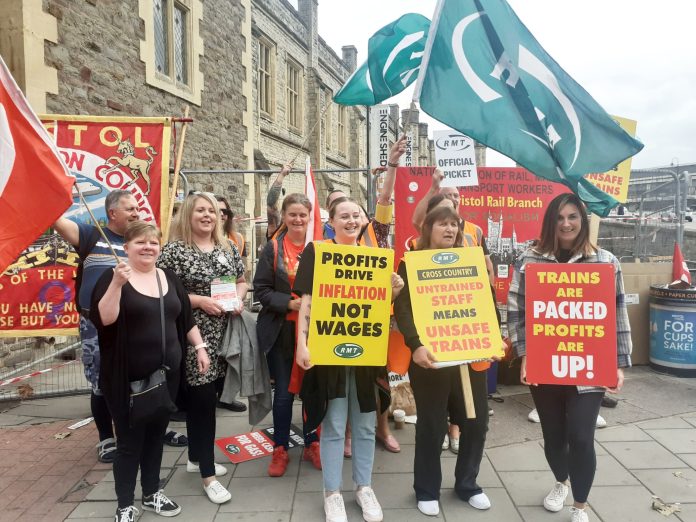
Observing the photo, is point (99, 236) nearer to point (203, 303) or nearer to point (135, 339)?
point (203, 303)

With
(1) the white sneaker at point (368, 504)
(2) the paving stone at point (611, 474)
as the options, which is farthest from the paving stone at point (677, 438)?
(1) the white sneaker at point (368, 504)

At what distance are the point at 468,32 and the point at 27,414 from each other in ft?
17.2

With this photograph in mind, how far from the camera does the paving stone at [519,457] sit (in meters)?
3.54

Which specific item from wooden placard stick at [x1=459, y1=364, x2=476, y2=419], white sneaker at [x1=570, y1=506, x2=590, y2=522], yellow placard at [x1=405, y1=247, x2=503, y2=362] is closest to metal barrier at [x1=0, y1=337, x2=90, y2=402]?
yellow placard at [x1=405, y1=247, x2=503, y2=362]

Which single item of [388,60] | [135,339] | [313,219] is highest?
[388,60]

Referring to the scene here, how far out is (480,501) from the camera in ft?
9.77

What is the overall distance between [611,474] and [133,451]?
3.16 metres

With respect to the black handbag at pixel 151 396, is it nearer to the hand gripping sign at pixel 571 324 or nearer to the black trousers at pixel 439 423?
the black trousers at pixel 439 423

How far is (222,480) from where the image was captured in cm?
340

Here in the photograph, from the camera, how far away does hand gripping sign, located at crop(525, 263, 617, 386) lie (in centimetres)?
273

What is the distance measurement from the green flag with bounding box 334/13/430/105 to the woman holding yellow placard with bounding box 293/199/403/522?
187cm

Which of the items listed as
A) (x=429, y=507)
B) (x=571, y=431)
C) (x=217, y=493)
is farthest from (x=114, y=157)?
(x=571, y=431)

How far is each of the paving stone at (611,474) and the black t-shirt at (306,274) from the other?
7.82ft

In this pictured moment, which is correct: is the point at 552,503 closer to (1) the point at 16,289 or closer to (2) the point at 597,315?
(2) the point at 597,315
